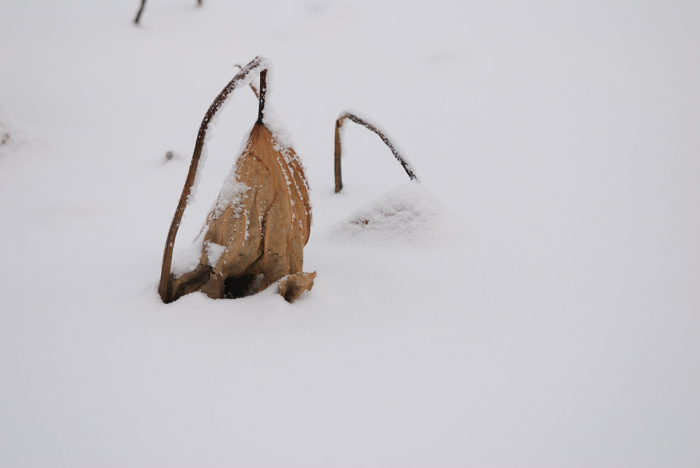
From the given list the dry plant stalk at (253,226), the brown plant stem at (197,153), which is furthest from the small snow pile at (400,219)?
the brown plant stem at (197,153)

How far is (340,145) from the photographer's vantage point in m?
1.24

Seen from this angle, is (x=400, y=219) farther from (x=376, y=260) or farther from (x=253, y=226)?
(x=253, y=226)

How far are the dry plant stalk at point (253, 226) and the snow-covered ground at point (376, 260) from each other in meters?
0.04

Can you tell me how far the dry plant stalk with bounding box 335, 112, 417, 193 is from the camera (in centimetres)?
105

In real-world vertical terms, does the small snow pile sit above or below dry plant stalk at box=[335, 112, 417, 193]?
below

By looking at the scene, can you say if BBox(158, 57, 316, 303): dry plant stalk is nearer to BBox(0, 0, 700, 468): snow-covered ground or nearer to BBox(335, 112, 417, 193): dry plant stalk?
BBox(0, 0, 700, 468): snow-covered ground

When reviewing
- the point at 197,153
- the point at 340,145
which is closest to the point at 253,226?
the point at 197,153

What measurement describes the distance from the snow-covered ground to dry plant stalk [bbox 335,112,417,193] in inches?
2.1

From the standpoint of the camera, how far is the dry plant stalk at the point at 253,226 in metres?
0.78

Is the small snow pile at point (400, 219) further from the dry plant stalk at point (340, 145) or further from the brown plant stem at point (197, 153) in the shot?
the brown plant stem at point (197, 153)

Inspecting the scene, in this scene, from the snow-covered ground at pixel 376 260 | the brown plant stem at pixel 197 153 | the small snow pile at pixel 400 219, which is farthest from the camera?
the small snow pile at pixel 400 219

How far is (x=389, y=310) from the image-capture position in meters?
0.80

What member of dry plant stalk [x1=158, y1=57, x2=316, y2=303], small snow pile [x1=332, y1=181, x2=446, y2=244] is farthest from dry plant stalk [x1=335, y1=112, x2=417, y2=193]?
dry plant stalk [x1=158, y1=57, x2=316, y2=303]

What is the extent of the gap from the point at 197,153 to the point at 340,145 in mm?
580
